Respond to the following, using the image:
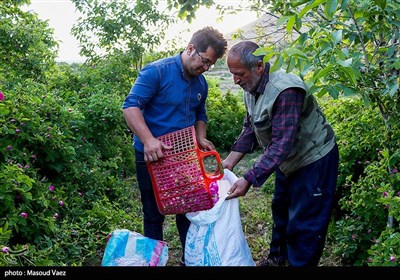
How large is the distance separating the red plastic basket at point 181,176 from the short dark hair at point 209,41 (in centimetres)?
47

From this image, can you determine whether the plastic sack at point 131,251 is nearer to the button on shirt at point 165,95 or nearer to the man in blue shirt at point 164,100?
the man in blue shirt at point 164,100

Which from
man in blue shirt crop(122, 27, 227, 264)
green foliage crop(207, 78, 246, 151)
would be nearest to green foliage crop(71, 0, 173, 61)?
green foliage crop(207, 78, 246, 151)

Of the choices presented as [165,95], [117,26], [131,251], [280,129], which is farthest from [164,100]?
[117,26]

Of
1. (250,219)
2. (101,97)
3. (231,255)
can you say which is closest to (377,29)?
(231,255)

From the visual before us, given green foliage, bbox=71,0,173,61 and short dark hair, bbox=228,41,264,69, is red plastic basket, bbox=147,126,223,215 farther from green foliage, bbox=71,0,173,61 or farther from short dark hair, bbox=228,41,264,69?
green foliage, bbox=71,0,173,61

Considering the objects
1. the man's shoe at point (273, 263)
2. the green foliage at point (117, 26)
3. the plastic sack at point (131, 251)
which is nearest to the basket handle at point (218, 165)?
the plastic sack at point (131, 251)

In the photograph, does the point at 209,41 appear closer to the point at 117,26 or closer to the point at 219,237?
the point at 219,237

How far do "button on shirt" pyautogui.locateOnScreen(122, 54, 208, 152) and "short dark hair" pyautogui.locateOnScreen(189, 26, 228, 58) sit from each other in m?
0.21

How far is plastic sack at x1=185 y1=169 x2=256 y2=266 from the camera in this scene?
3447 millimetres

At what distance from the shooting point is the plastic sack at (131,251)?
3.23 metres

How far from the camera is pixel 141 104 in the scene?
3.16 meters

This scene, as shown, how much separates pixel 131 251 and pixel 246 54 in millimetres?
1341
